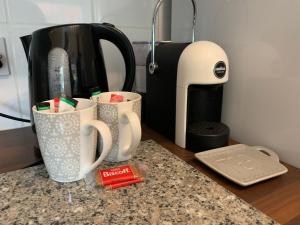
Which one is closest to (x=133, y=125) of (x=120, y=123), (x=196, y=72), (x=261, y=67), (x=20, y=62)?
(x=120, y=123)

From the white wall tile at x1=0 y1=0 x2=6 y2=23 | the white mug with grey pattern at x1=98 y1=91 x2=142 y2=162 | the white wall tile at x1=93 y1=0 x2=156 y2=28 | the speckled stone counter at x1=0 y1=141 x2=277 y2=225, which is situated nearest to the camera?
the speckled stone counter at x1=0 y1=141 x2=277 y2=225

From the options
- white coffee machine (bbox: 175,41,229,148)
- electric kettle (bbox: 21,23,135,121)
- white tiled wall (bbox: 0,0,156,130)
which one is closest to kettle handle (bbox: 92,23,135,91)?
electric kettle (bbox: 21,23,135,121)

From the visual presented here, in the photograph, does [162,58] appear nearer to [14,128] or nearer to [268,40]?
[268,40]

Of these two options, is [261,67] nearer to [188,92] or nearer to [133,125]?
[188,92]

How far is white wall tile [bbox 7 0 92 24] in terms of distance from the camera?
0.59 meters

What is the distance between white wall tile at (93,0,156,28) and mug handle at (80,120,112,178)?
44 centimetres

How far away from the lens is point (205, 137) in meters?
0.49

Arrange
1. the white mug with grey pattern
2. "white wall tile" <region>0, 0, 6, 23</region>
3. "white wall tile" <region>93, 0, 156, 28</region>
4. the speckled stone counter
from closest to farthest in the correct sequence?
the speckled stone counter, the white mug with grey pattern, "white wall tile" <region>0, 0, 6, 23</region>, "white wall tile" <region>93, 0, 156, 28</region>

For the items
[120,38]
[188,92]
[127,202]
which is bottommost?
[127,202]

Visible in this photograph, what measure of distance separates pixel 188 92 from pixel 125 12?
37cm

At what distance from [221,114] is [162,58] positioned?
8.3 inches

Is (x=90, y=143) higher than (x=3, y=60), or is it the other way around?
(x=3, y=60)

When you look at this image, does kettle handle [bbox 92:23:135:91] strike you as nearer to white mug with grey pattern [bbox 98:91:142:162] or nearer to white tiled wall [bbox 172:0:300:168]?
white mug with grey pattern [bbox 98:91:142:162]

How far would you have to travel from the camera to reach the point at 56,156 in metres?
0.36
